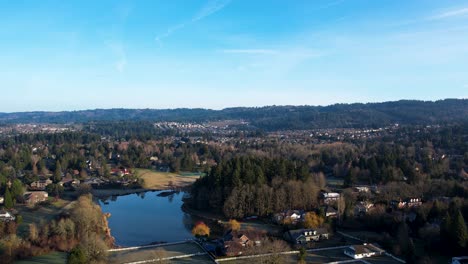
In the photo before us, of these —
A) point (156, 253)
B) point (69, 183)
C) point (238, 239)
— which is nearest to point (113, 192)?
point (69, 183)

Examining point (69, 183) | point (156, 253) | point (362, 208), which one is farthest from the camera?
point (69, 183)

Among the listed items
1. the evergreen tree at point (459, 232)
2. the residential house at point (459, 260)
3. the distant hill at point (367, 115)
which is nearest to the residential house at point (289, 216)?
the evergreen tree at point (459, 232)

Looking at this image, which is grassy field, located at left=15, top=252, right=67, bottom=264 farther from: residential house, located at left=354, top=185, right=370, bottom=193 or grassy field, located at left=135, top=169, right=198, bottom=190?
grassy field, located at left=135, top=169, right=198, bottom=190

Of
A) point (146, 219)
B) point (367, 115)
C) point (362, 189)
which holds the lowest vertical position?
point (146, 219)

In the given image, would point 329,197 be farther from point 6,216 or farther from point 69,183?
point 69,183

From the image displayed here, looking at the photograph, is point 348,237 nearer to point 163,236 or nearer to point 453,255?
point 453,255

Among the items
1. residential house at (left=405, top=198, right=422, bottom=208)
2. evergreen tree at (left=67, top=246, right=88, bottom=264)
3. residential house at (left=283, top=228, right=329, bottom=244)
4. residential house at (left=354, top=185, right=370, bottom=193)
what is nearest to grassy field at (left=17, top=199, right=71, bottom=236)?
evergreen tree at (left=67, top=246, right=88, bottom=264)

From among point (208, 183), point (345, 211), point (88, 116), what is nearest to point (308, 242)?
point (345, 211)
